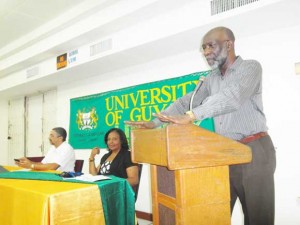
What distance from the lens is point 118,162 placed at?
2682 millimetres

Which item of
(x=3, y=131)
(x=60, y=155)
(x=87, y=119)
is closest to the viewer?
(x=60, y=155)

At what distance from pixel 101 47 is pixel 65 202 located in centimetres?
278


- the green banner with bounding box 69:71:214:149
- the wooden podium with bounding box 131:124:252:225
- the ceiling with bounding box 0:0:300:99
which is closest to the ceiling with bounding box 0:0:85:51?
the ceiling with bounding box 0:0:300:99

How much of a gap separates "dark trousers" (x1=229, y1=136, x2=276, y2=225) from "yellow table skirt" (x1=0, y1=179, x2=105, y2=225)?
0.77 m

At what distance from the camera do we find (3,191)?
65.0 inches

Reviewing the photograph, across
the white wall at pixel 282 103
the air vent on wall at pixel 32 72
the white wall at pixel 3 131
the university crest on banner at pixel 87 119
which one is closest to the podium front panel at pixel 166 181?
the white wall at pixel 282 103

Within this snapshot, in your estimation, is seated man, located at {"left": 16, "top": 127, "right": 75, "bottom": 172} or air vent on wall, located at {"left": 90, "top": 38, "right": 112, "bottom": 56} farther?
air vent on wall, located at {"left": 90, "top": 38, "right": 112, "bottom": 56}

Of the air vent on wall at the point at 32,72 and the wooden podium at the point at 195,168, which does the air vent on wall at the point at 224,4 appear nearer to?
the wooden podium at the point at 195,168

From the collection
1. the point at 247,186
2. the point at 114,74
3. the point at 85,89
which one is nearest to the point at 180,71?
the point at 114,74

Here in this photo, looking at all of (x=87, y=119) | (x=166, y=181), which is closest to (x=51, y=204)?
(x=166, y=181)

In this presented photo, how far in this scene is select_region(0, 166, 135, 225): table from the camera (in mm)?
1346

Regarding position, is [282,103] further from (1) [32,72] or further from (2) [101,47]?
(1) [32,72]

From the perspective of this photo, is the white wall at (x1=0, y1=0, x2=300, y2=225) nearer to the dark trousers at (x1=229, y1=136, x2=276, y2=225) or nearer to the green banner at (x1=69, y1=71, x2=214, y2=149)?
the green banner at (x1=69, y1=71, x2=214, y2=149)

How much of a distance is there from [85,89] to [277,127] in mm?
3317
